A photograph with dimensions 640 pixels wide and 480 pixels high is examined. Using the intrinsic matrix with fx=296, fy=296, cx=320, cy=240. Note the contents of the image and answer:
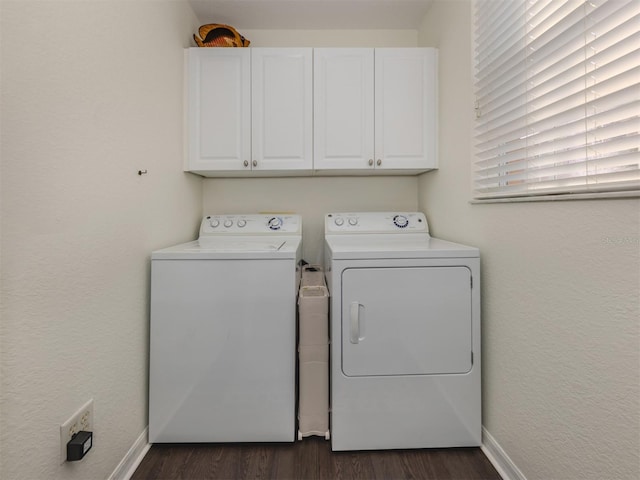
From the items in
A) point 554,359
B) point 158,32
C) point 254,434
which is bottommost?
point 254,434

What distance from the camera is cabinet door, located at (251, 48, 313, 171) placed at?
186cm

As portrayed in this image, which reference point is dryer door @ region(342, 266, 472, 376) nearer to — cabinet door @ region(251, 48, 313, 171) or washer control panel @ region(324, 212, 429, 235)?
washer control panel @ region(324, 212, 429, 235)

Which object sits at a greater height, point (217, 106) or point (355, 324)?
point (217, 106)

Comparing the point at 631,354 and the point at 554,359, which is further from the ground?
the point at 631,354

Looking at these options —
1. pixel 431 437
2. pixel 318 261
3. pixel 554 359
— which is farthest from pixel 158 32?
pixel 431 437

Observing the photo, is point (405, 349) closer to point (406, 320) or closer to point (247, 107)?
point (406, 320)

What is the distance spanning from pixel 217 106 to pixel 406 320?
5.49ft

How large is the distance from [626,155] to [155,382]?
1855mm

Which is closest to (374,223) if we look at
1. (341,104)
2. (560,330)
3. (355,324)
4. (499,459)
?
(341,104)

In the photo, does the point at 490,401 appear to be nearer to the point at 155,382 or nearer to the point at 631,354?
the point at 631,354

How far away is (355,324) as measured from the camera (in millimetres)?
1304

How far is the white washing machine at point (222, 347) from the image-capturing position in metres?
1.34

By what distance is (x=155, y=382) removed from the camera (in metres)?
1.34

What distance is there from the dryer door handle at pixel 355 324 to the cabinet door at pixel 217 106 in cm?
118
